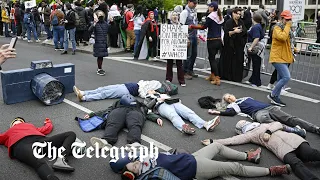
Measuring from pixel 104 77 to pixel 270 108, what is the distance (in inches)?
197

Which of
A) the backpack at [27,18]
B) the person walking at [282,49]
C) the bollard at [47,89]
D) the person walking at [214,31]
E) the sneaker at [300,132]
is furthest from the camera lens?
the backpack at [27,18]

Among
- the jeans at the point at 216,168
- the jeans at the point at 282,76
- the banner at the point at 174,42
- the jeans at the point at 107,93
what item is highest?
the banner at the point at 174,42

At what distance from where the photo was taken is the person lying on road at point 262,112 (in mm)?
5945

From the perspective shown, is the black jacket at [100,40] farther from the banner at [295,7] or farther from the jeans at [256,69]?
the banner at [295,7]

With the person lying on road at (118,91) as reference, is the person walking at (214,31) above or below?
above

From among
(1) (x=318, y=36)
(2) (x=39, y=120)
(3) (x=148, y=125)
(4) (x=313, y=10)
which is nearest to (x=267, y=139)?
(3) (x=148, y=125)

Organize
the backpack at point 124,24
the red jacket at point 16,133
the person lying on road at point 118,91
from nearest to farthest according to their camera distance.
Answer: the red jacket at point 16,133 < the person lying on road at point 118,91 < the backpack at point 124,24

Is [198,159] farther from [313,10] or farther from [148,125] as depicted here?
[313,10]

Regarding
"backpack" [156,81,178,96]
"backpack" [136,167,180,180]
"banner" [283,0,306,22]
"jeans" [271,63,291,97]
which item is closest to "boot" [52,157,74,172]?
"backpack" [136,167,180,180]

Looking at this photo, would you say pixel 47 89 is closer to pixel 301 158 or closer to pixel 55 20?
pixel 301 158

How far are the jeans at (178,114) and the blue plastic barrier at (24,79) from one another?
2390 mm

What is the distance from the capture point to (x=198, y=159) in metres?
4.35

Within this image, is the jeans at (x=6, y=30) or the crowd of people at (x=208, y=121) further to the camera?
the jeans at (x=6, y=30)

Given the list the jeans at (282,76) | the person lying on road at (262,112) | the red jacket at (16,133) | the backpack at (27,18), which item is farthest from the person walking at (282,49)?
the backpack at (27,18)
